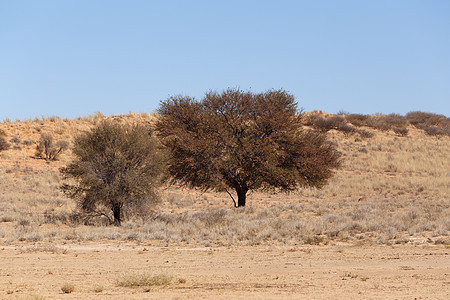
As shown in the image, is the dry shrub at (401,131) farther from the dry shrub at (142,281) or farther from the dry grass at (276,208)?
the dry shrub at (142,281)

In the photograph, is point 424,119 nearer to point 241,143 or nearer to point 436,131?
point 436,131

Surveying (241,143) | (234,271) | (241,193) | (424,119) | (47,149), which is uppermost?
(424,119)

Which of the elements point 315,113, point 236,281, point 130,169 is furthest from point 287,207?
point 315,113

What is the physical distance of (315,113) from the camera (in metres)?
76.2

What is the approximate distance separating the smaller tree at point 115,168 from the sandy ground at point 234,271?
501cm

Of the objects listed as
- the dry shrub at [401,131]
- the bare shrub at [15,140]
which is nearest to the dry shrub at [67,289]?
the bare shrub at [15,140]

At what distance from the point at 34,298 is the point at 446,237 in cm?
1392

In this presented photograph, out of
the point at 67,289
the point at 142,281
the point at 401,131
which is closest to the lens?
the point at 67,289

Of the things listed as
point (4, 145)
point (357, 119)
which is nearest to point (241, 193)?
point (4, 145)

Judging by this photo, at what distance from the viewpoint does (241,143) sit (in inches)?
1011

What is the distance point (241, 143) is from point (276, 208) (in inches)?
147

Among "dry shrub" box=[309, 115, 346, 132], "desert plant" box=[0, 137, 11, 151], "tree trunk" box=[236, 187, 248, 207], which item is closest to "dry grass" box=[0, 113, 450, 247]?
"desert plant" box=[0, 137, 11, 151]

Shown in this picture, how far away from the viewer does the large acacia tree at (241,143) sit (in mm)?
24844

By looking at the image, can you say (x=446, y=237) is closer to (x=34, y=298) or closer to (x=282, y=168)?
(x=282, y=168)
